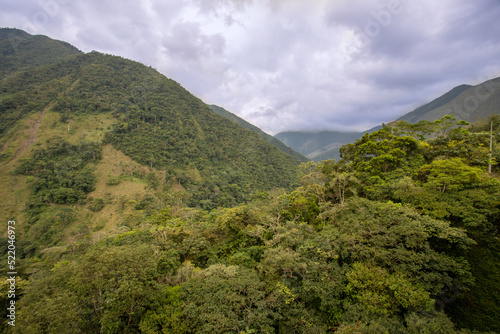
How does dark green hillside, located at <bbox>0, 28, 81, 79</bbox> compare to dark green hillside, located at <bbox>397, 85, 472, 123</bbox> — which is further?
dark green hillside, located at <bbox>397, 85, 472, 123</bbox>

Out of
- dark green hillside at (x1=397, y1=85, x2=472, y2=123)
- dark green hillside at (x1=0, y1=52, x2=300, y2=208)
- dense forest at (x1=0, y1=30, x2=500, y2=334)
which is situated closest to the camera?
dense forest at (x1=0, y1=30, x2=500, y2=334)

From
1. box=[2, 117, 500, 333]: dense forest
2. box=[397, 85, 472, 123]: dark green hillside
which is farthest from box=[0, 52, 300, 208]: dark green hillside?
box=[397, 85, 472, 123]: dark green hillside

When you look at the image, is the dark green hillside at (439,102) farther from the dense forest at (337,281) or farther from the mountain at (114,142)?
the dense forest at (337,281)

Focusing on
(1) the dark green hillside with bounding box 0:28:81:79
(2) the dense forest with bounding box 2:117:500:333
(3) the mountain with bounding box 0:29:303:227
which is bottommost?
(2) the dense forest with bounding box 2:117:500:333

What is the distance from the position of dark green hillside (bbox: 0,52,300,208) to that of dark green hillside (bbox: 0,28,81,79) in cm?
3737

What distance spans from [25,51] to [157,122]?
12123cm

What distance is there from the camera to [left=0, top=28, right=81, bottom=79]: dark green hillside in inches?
4277

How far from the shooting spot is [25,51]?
122m

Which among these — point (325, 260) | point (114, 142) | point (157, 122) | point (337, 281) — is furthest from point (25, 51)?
point (337, 281)

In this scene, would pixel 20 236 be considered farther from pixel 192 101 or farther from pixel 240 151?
pixel 192 101

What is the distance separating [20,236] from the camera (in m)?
39.5

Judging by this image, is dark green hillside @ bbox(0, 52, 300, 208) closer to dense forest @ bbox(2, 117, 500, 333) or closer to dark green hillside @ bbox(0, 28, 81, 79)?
dark green hillside @ bbox(0, 28, 81, 79)

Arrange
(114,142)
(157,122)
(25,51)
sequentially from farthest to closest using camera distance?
1. (25,51)
2. (157,122)
3. (114,142)

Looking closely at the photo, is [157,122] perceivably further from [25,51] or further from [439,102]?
[439,102]
